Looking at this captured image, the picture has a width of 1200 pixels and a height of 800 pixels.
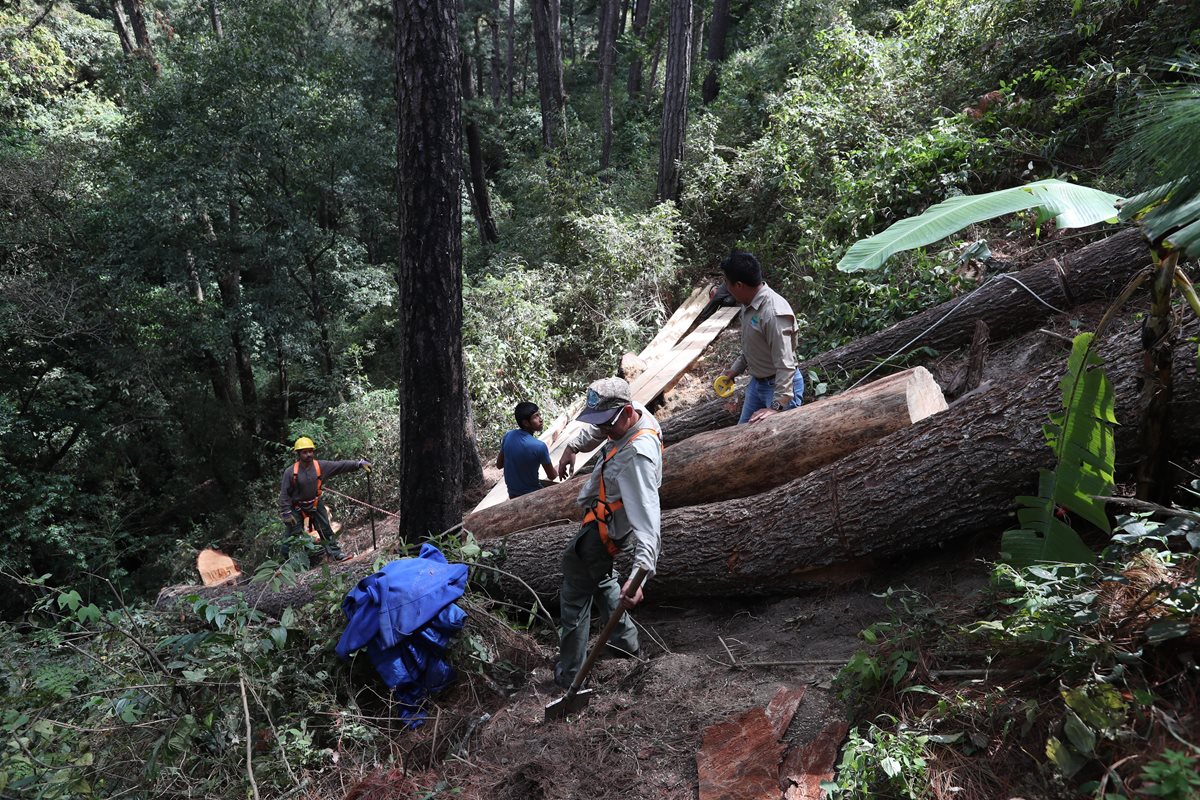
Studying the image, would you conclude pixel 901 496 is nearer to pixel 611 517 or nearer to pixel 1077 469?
pixel 1077 469

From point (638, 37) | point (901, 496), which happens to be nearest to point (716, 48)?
point (638, 37)

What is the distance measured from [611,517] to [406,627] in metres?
1.50

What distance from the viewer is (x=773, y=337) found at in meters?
5.39

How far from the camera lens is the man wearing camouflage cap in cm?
399

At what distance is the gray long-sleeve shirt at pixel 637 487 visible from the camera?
3916 mm

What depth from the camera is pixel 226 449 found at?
50.3ft

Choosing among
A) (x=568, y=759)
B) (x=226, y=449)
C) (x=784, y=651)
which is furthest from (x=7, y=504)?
(x=784, y=651)

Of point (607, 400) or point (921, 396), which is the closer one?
point (607, 400)

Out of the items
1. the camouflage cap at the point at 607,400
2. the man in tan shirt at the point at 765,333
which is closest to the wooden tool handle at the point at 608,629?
the camouflage cap at the point at 607,400

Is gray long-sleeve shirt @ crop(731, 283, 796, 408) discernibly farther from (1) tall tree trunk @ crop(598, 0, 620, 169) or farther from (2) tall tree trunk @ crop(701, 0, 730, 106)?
(2) tall tree trunk @ crop(701, 0, 730, 106)

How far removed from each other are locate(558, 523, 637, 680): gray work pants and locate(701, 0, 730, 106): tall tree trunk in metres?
19.3

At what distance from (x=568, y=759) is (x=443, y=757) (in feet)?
2.98

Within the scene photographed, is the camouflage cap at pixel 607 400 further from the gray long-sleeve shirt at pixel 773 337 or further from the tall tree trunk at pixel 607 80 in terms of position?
the tall tree trunk at pixel 607 80

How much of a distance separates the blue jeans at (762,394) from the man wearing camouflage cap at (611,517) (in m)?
1.71
